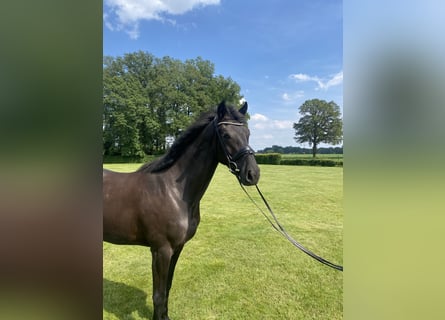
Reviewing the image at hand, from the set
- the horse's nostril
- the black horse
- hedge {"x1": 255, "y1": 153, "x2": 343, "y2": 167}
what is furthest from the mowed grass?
hedge {"x1": 255, "y1": 153, "x2": 343, "y2": 167}

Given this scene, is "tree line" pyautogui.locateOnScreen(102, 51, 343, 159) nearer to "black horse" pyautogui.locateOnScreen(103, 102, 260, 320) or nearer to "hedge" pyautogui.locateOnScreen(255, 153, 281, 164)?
"hedge" pyautogui.locateOnScreen(255, 153, 281, 164)

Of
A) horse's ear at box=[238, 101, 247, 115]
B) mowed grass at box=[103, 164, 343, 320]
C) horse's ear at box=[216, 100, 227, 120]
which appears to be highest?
horse's ear at box=[238, 101, 247, 115]

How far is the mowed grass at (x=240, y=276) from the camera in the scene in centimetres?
274

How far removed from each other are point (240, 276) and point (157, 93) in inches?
845

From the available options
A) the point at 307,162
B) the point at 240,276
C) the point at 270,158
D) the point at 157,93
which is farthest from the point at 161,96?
the point at 240,276

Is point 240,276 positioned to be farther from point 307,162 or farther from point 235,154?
point 307,162

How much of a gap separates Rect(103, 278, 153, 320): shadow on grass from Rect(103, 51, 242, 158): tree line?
1577 centimetres

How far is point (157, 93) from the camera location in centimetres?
2227

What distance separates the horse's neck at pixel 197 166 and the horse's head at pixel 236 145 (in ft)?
0.36

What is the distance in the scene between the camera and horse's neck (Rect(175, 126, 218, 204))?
7.10 feet

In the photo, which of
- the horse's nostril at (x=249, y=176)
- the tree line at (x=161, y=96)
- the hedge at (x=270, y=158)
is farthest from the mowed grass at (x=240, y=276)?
the hedge at (x=270, y=158)
